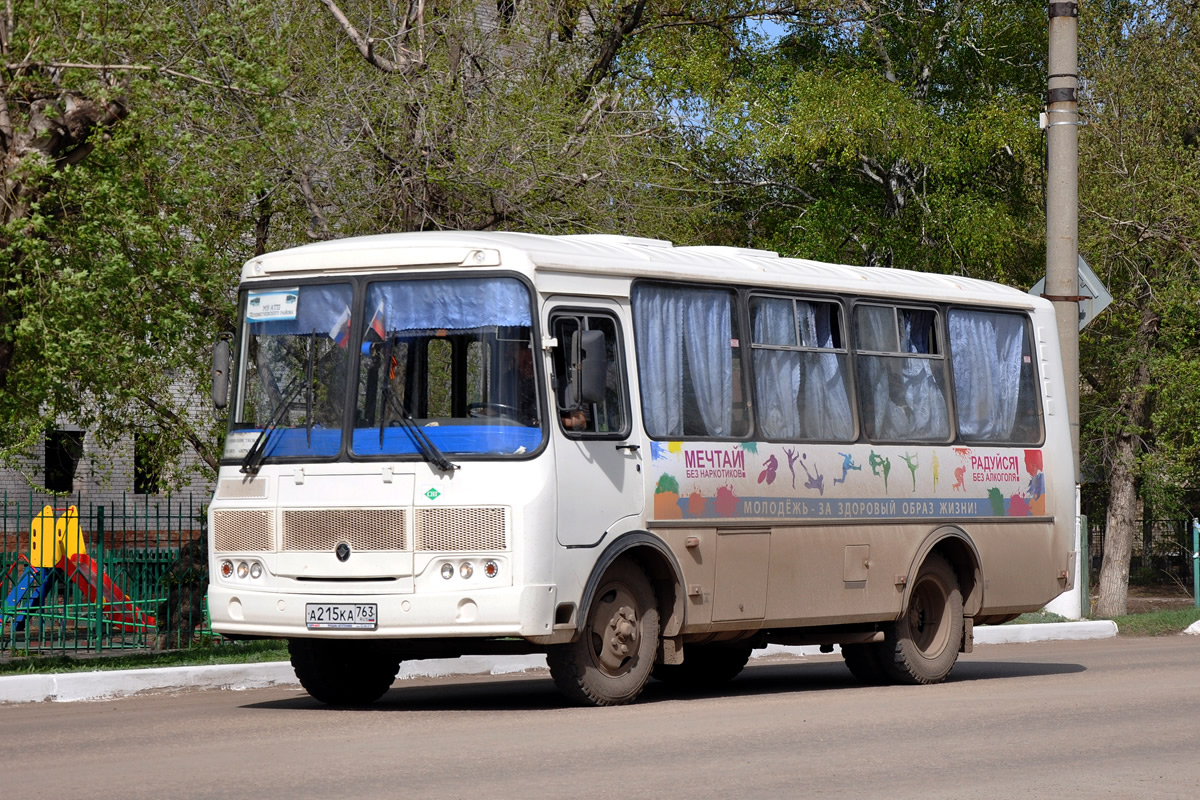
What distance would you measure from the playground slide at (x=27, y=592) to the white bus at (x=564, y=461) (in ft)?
19.6

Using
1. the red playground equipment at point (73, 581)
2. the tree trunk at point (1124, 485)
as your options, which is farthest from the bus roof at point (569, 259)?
the tree trunk at point (1124, 485)

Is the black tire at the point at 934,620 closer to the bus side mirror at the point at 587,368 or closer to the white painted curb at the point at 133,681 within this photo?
the bus side mirror at the point at 587,368

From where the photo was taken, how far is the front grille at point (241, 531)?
1189cm

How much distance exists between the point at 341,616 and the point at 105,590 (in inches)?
288

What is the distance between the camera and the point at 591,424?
39.0 feet

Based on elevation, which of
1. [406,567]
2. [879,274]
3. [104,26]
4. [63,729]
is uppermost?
[104,26]

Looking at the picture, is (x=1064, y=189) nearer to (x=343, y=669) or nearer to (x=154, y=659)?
(x=154, y=659)

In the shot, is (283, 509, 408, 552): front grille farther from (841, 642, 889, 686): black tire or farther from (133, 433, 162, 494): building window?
(133, 433, 162, 494): building window

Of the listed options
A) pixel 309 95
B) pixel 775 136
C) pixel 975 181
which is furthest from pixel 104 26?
pixel 975 181

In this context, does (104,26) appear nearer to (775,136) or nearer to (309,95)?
(309,95)

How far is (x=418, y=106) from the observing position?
19.9m

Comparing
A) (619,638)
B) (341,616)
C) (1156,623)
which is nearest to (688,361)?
(619,638)

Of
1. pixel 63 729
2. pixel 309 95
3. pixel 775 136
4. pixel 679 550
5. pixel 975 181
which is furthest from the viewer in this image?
pixel 975 181

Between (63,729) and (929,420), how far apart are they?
6922 millimetres
